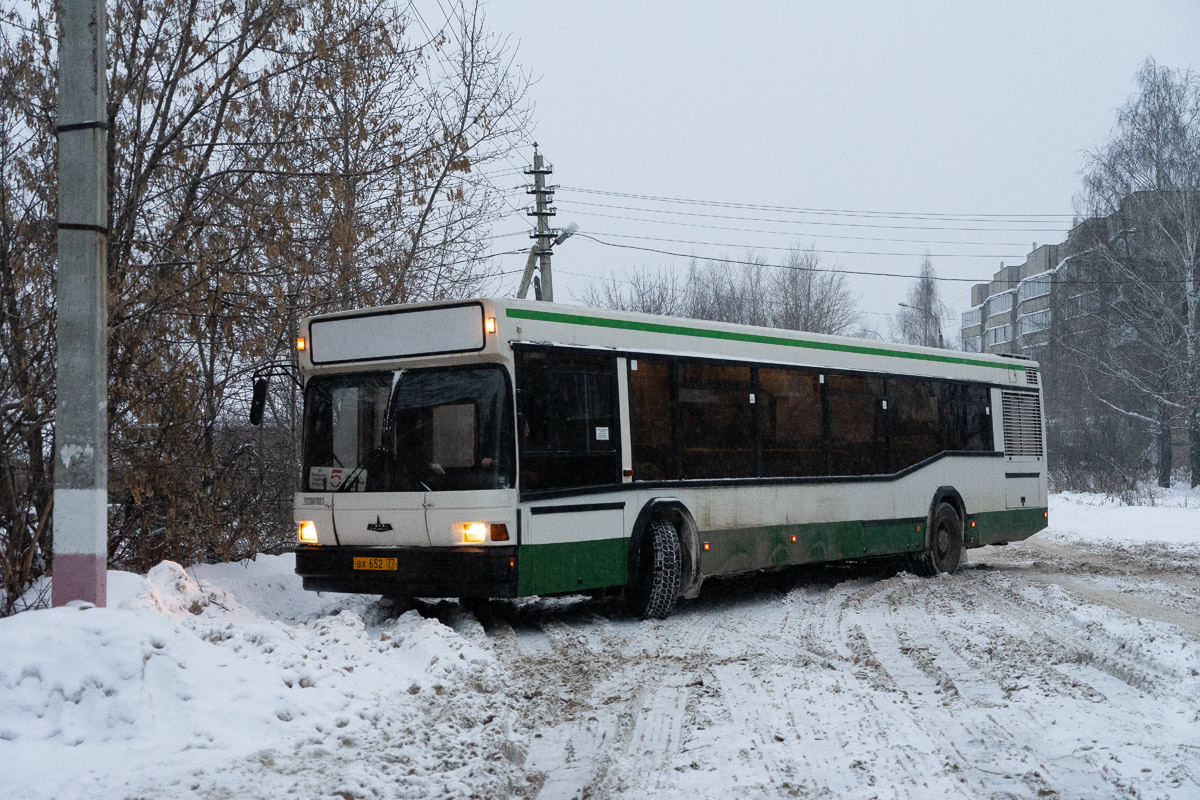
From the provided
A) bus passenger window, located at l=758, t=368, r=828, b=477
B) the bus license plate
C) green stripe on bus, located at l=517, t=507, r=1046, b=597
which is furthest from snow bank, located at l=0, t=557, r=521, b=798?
bus passenger window, located at l=758, t=368, r=828, b=477

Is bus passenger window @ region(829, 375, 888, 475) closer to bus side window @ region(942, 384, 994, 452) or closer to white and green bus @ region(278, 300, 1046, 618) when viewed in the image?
white and green bus @ region(278, 300, 1046, 618)

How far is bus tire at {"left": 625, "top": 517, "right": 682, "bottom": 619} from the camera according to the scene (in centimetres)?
1094

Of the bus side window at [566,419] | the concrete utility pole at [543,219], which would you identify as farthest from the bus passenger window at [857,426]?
the concrete utility pole at [543,219]

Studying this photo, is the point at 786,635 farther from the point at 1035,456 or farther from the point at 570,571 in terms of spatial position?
the point at 1035,456

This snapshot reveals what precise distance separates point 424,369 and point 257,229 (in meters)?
2.72

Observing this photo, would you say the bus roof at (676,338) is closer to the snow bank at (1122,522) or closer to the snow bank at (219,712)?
the snow bank at (219,712)

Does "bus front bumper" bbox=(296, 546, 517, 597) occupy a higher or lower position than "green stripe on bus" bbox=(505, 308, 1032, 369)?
lower

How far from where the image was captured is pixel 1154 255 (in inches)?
1567

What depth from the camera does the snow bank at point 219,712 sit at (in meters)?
5.05

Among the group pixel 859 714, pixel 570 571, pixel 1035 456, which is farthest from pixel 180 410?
pixel 1035 456

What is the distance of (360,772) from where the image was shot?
5352mm

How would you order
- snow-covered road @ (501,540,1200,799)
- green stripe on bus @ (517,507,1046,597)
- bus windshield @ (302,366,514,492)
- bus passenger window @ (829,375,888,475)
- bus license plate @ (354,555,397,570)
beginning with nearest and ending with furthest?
snow-covered road @ (501,540,1200,799), bus windshield @ (302,366,514,492), bus license plate @ (354,555,397,570), green stripe on bus @ (517,507,1046,597), bus passenger window @ (829,375,888,475)

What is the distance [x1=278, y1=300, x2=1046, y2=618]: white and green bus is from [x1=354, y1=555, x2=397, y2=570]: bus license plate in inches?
0.8

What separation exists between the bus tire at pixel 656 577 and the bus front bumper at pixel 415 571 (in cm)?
185
